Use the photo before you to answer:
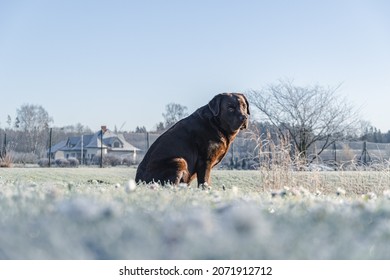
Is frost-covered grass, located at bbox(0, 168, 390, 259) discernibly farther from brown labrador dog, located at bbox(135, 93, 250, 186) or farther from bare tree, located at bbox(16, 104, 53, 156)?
bare tree, located at bbox(16, 104, 53, 156)

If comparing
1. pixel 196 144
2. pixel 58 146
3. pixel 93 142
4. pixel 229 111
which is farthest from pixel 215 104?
pixel 58 146

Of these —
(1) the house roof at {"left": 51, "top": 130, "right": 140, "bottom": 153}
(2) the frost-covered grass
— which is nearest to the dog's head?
(2) the frost-covered grass

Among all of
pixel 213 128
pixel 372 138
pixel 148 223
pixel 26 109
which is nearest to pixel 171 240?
pixel 148 223

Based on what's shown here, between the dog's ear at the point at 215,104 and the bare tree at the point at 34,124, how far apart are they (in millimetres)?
62217

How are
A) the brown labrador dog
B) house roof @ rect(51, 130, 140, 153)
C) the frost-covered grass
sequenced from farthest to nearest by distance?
house roof @ rect(51, 130, 140, 153) < the brown labrador dog < the frost-covered grass

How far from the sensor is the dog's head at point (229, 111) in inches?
295

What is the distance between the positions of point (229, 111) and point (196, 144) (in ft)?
2.51

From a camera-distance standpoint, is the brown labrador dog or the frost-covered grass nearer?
the frost-covered grass

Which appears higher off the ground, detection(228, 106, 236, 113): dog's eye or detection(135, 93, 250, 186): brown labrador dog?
detection(228, 106, 236, 113): dog's eye

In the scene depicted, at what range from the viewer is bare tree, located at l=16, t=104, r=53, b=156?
226 ft

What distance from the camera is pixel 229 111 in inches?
299

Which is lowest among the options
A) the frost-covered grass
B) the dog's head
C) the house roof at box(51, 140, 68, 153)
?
the house roof at box(51, 140, 68, 153)

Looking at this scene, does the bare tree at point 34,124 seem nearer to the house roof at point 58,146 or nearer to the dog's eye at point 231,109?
the house roof at point 58,146

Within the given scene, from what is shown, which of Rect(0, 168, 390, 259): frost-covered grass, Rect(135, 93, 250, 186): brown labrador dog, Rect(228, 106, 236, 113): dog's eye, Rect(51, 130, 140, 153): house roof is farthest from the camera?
Rect(51, 130, 140, 153): house roof
